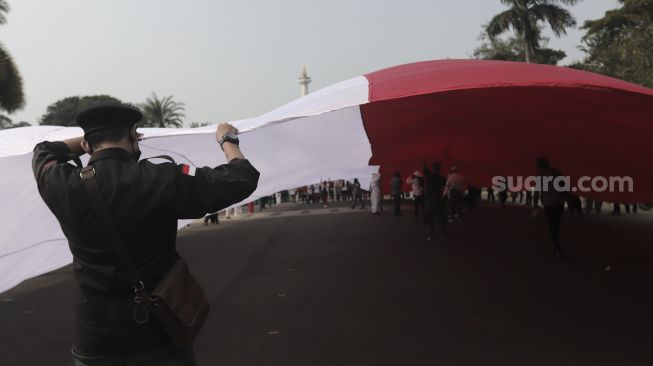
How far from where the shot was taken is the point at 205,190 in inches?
86.0

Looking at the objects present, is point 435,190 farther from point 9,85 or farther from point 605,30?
point 605,30

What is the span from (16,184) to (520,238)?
35.3ft

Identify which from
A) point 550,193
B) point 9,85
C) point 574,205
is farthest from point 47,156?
point 9,85

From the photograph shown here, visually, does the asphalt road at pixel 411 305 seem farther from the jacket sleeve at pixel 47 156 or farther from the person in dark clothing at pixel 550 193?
the jacket sleeve at pixel 47 156

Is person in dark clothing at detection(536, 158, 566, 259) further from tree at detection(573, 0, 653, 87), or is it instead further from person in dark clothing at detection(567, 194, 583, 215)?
tree at detection(573, 0, 653, 87)

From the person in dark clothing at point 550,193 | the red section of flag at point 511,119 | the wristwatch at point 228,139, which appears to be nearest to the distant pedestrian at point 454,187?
the red section of flag at point 511,119

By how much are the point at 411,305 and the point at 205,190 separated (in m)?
5.03

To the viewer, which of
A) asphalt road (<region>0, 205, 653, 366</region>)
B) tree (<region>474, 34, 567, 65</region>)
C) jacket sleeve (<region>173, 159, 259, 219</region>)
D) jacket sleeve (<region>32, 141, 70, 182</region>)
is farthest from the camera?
tree (<region>474, 34, 567, 65</region>)

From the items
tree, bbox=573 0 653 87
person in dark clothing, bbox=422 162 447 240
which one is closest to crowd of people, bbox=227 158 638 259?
person in dark clothing, bbox=422 162 447 240

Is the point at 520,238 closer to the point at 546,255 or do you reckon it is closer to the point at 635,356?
the point at 546,255

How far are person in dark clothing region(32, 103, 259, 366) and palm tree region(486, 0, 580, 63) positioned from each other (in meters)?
31.0

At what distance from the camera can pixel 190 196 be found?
7.19ft

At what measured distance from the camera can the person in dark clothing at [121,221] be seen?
2.12 m

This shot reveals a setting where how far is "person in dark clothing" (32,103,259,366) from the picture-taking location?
2.12 m
